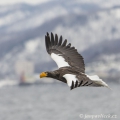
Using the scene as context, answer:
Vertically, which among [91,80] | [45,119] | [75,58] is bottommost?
[91,80]

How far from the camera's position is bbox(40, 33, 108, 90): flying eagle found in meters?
19.5

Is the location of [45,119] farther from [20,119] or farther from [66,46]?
[66,46]

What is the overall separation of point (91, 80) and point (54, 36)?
5.52 m

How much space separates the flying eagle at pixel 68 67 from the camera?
19.5m

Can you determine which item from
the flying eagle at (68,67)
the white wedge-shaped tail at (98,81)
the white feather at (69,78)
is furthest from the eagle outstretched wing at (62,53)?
the white wedge-shaped tail at (98,81)

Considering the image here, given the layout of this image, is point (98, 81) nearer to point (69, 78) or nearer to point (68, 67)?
point (69, 78)

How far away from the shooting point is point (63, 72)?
70.9 feet

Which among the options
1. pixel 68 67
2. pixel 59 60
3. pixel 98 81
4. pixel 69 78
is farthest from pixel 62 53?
pixel 98 81

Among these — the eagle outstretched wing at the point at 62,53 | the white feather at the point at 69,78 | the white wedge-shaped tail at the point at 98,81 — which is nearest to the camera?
the white wedge-shaped tail at the point at 98,81

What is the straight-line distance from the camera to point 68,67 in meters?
22.8

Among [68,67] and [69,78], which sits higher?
[68,67]

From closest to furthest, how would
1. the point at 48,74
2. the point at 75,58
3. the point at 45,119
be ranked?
1. the point at 48,74
2. the point at 75,58
3. the point at 45,119

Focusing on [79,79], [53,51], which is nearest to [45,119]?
[53,51]

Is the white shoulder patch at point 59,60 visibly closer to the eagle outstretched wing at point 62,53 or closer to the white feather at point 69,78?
the eagle outstretched wing at point 62,53
